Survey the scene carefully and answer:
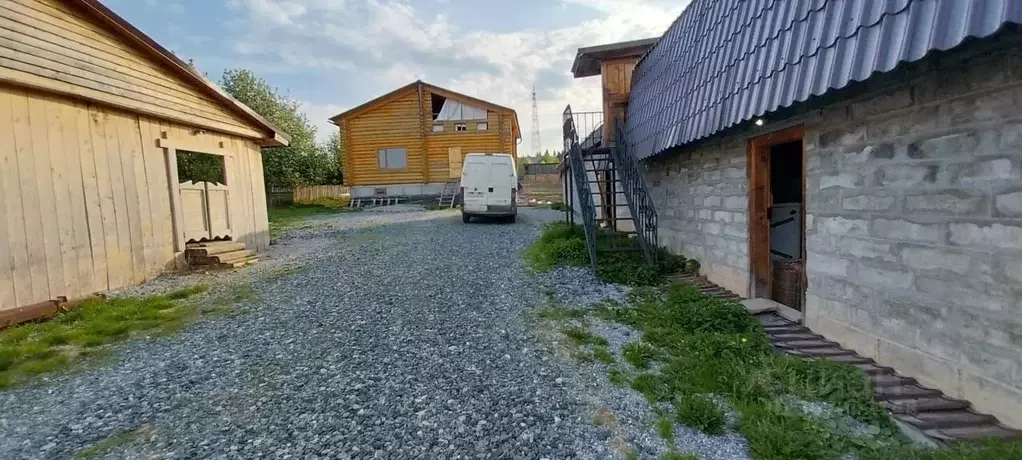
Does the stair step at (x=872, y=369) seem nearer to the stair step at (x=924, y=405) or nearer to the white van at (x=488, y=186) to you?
the stair step at (x=924, y=405)

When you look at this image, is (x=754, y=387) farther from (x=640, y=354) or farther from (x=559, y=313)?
(x=559, y=313)

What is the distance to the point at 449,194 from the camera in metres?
24.1

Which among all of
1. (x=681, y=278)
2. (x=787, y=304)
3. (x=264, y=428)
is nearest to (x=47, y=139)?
(x=264, y=428)

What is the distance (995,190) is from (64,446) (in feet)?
19.1

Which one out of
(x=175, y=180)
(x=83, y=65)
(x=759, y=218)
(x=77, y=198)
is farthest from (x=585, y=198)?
(x=83, y=65)

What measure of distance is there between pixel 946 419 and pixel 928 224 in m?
1.24

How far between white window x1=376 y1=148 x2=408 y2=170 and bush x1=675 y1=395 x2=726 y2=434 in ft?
77.3

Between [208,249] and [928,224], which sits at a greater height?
[928,224]

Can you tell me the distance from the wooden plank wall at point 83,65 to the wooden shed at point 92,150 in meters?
0.02

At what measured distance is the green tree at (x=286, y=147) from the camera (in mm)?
25562

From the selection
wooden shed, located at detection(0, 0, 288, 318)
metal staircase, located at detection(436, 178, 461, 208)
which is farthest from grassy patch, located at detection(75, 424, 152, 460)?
metal staircase, located at detection(436, 178, 461, 208)

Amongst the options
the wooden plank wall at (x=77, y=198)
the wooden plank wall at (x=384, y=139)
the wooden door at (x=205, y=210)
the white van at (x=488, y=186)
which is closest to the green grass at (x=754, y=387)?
the wooden plank wall at (x=77, y=198)

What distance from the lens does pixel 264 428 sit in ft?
9.66

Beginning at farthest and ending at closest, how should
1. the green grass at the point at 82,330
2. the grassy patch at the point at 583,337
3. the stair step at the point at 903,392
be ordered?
the grassy patch at the point at 583,337
the green grass at the point at 82,330
the stair step at the point at 903,392
